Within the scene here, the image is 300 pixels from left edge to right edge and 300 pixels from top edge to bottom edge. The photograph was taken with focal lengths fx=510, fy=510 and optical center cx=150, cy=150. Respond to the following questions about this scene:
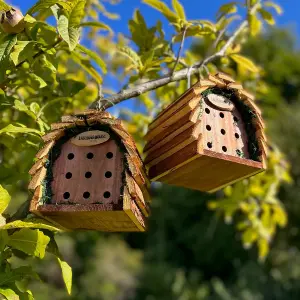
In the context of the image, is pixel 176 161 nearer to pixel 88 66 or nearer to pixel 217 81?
pixel 217 81

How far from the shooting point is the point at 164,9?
1.13m

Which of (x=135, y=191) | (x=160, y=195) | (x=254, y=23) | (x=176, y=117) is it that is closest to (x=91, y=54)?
(x=176, y=117)

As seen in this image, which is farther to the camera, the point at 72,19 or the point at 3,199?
the point at 72,19

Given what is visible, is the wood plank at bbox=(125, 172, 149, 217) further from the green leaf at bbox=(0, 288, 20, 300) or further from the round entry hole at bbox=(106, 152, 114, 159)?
the green leaf at bbox=(0, 288, 20, 300)

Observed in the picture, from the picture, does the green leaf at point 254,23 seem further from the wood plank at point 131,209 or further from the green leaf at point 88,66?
the wood plank at point 131,209

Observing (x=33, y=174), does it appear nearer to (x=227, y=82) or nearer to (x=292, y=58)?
(x=227, y=82)

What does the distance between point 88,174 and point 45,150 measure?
8 cm

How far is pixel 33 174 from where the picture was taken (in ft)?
2.74

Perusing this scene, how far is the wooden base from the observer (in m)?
0.88

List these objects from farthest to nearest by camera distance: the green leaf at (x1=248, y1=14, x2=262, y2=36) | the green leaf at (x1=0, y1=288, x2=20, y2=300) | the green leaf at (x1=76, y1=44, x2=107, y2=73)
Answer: the green leaf at (x1=248, y1=14, x2=262, y2=36) → the green leaf at (x1=76, y1=44, x2=107, y2=73) → the green leaf at (x1=0, y1=288, x2=20, y2=300)

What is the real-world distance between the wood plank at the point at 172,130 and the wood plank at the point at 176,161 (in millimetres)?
38

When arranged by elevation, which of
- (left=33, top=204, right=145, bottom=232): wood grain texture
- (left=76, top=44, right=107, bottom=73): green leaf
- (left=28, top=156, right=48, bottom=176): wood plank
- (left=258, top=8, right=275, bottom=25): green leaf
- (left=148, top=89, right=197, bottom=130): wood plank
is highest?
(left=258, top=8, right=275, bottom=25): green leaf

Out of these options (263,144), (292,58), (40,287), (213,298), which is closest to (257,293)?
(213,298)

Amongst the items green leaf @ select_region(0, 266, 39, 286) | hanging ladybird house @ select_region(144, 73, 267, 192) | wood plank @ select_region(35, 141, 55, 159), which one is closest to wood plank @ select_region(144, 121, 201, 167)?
hanging ladybird house @ select_region(144, 73, 267, 192)
